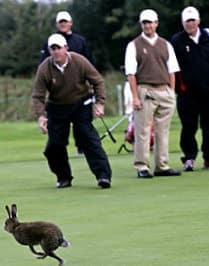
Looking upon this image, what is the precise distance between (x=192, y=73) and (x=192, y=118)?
591mm

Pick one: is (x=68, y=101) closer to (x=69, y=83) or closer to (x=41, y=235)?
(x=69, y=83)

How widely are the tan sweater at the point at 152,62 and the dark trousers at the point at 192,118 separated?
732 mm

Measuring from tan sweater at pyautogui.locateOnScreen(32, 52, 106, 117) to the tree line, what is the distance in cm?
4024

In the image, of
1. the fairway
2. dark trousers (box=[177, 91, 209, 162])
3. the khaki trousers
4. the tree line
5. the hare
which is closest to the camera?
the hare

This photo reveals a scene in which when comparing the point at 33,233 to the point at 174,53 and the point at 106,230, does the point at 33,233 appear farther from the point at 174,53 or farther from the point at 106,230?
the point at 174,53

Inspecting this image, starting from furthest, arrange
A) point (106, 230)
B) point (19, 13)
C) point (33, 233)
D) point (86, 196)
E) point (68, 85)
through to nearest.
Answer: point (19, 13), point (68, 85), point (86, 196), point (106, 230), point (33, 233)

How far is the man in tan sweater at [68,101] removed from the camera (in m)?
11.1

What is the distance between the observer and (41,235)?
6.21 m

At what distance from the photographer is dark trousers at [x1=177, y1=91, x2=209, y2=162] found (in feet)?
41.8

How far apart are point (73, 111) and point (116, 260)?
4.86 m

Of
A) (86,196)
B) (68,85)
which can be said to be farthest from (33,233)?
(68,85)

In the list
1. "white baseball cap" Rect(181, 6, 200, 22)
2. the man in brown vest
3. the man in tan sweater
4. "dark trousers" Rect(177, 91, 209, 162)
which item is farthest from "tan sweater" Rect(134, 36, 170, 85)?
the man in tan sweater

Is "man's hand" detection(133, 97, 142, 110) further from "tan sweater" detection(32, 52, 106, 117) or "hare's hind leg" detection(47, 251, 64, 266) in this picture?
"hare's hind leg" detection(47, 251, 64, 266)

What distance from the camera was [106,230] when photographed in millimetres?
7898
